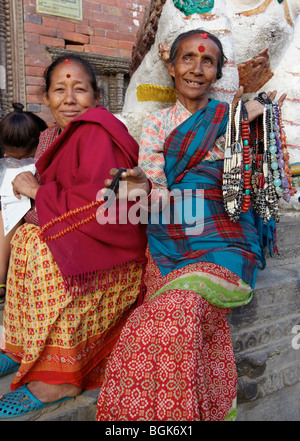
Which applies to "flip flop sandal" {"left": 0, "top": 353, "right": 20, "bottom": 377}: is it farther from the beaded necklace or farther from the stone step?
the beaded necklace

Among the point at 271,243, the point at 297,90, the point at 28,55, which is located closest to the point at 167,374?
the point at 271,243

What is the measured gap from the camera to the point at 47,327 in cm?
155

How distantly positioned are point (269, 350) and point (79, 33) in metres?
4.58

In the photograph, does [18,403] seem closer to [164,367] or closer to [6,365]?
[6,365]

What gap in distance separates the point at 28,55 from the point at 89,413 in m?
4.36

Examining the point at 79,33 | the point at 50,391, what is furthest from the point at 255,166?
the point at 79,33

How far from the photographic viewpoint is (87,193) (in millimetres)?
1583

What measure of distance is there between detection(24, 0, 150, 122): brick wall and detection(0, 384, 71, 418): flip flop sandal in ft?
12.1

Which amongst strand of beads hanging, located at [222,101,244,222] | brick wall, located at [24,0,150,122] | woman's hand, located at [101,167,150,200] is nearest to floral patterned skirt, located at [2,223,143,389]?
woman's hand, located at [101,167,150,200]

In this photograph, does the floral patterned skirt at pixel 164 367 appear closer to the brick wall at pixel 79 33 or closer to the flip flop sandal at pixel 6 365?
the flip flop sandal at pixel 6 365

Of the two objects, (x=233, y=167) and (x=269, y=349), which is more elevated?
(x=233, y=167)

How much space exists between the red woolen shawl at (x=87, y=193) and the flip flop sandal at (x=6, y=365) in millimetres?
574
